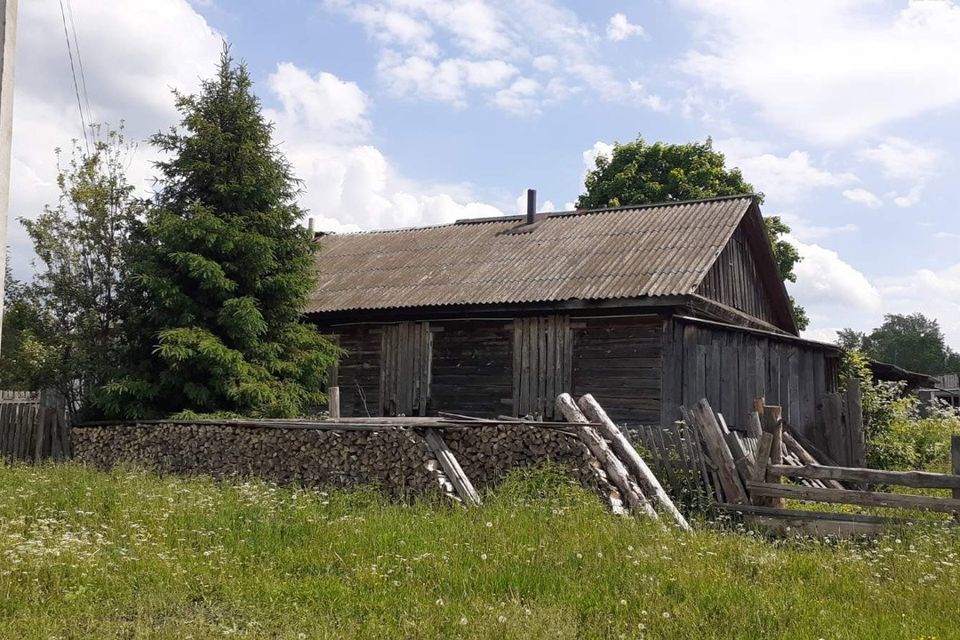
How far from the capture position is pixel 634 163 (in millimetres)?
32125

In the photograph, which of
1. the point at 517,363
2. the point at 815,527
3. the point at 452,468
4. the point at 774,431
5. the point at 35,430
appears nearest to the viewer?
the point at 815,527

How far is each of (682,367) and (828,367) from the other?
5.89 m

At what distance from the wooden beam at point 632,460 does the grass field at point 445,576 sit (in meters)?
0.49

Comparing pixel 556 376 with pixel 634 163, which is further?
pixel 634 163

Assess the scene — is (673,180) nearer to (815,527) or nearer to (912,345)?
(815,527)

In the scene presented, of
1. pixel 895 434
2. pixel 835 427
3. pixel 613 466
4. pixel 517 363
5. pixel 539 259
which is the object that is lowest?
pixel 613 466

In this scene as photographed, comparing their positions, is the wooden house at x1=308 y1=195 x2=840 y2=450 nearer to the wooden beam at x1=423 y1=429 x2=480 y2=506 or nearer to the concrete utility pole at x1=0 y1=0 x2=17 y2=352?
the wooden beam at x1=423 y1=429 x2=480 y2=506

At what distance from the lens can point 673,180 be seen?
102ft

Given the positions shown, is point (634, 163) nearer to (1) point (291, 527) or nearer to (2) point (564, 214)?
(2) point (564, 214)

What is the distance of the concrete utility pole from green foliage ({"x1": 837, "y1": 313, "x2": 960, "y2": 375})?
57180 millimetres

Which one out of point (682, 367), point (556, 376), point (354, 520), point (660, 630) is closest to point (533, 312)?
point (556, 376)

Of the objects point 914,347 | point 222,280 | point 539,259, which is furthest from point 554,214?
point 914,347

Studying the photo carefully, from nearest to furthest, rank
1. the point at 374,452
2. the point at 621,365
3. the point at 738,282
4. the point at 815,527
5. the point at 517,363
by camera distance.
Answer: the point at 815,527 → the point at 374,452 → the point at 621,365 → the point at 517,363 → the point at 738,282

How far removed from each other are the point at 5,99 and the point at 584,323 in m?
10.2
